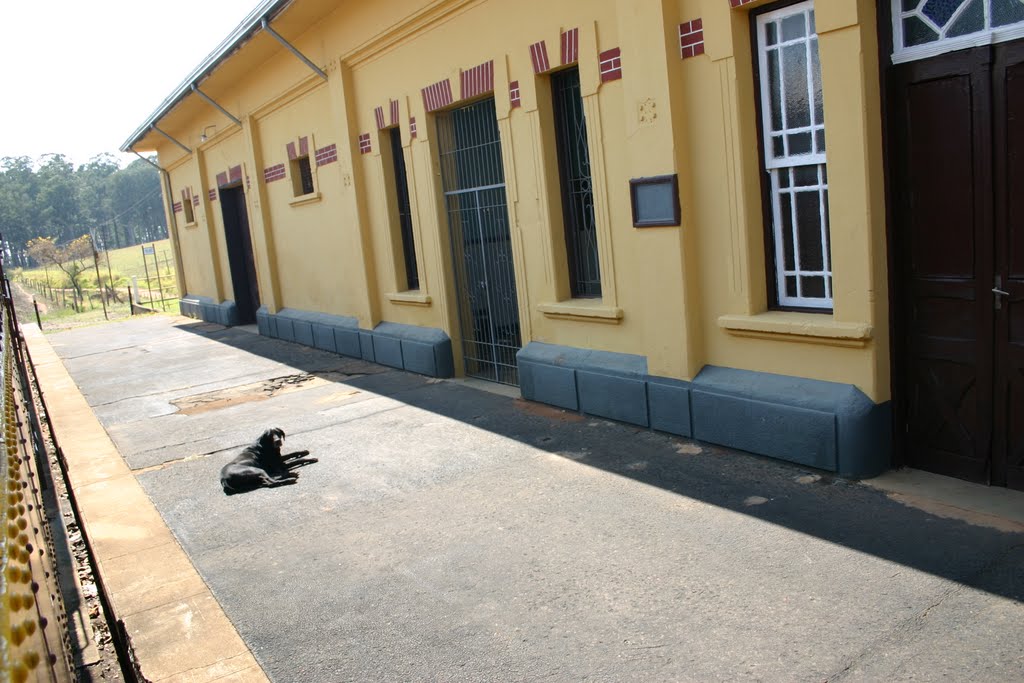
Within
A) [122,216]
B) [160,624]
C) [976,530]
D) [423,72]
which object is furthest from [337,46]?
[122,216]

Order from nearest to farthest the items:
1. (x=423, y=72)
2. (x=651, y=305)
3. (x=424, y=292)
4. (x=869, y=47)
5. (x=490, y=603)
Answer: (x=490, y=603)
(x=869, y=47)
(x=651, y=305)
(x=423, y=72)
(x=424, y=292)

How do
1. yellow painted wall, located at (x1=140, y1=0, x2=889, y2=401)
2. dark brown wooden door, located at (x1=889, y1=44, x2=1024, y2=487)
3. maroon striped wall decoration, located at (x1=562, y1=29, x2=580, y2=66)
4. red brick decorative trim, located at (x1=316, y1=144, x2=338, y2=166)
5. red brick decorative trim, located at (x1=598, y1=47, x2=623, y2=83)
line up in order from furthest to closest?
red brick decorative trim, located at (x1=316, y1=144, x2=338, y2=166) → maroon striped wall decoration, located at (x1=562, y1=29, x2=580, y2=66) → red brick decorative trim, located at (x1=598, y1=47, x2=623, y2=83) → yellow painted wall, located at (x1=140, y1=0, x2=889, y2=401) → dark brown wooden door, located at (x1=889, y1=44, x2=1024, y2=487)

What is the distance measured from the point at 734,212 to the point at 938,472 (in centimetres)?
206

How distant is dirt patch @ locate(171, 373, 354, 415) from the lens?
31.5 feet

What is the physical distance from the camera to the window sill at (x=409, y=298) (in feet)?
32.9

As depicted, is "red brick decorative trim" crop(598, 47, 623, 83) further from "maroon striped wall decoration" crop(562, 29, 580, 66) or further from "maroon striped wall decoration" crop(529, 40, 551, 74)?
"maroon striped wall decoration" crop(529, 40, 551, 74)

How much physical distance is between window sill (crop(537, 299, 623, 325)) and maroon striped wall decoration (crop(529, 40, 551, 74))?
2.00 meters

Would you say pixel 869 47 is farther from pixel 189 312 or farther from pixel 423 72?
pixel 189 312

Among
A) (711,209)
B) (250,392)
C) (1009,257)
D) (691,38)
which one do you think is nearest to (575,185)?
(711,209)

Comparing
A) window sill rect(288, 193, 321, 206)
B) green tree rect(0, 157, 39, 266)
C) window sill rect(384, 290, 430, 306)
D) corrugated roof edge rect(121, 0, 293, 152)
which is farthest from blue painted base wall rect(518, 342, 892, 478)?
green tree rect(0, 157, 39, 266)

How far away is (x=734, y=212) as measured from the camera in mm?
5801

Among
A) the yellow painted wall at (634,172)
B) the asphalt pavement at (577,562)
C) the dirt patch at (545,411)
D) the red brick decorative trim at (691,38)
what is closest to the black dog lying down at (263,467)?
the asphalt pavement at (577,562)

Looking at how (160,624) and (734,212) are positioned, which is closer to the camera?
(160,624)

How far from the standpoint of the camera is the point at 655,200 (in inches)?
247
